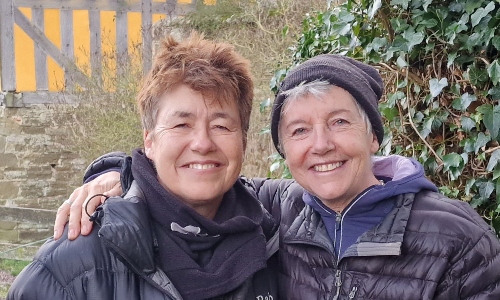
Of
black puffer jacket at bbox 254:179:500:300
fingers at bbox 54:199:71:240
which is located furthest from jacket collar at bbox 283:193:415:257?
fingers at bbox 54:199:71:240

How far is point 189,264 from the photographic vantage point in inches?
71.8

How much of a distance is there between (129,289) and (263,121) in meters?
4.75

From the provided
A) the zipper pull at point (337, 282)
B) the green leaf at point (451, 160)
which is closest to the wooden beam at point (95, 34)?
the green leaf at point (451, 160)

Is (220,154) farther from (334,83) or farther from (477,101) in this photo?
(477,101)

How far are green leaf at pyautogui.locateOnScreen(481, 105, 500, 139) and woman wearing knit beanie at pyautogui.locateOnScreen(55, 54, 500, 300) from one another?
47cm

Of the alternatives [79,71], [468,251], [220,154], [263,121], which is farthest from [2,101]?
[468,251]

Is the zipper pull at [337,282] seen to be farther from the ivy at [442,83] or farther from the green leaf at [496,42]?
the green leaf at [496,42]

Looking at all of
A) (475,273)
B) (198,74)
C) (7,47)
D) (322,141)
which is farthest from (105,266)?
(7,47)

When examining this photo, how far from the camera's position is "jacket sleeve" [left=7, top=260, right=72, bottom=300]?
162 centimetres

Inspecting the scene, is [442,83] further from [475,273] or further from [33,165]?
[33,165]

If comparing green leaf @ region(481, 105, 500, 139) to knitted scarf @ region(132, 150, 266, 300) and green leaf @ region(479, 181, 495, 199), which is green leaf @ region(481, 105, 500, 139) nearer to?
green leaf @ region(479, 181, 495, 199)

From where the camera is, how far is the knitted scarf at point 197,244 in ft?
5.93

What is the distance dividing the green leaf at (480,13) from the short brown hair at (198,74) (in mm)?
946

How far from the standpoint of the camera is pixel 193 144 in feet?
6.19
